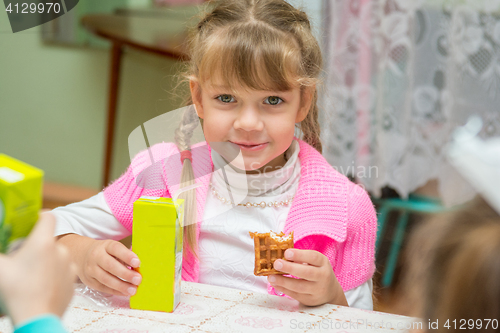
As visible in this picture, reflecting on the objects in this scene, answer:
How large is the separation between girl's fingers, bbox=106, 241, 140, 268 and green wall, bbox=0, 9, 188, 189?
1567mm

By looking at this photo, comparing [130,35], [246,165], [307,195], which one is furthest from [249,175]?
[130,35]

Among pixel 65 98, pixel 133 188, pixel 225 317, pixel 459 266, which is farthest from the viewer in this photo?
pixel 65 98

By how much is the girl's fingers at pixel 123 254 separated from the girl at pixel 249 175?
0.10m

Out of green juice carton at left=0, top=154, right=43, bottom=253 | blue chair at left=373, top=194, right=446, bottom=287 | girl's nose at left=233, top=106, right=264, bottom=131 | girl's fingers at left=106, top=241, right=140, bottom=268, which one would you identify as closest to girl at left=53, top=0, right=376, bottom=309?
girl's nose at left=233, top=106, right=264, bottom=131

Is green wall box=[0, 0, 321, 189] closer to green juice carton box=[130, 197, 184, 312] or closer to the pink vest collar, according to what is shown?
the pink vest collar

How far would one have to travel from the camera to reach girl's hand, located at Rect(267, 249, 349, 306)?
713 mm

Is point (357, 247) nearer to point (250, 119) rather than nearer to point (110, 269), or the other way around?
point (250, 119)

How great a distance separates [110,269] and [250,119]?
37 centimetres

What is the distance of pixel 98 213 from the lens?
0.99 m

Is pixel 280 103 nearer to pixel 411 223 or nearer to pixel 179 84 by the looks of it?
pixel 179 84

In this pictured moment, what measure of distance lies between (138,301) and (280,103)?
0.46 metres

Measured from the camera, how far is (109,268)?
71cm

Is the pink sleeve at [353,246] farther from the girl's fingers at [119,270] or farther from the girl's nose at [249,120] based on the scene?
the girl's fingers at [119,270]

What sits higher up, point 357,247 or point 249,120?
point 249,120
